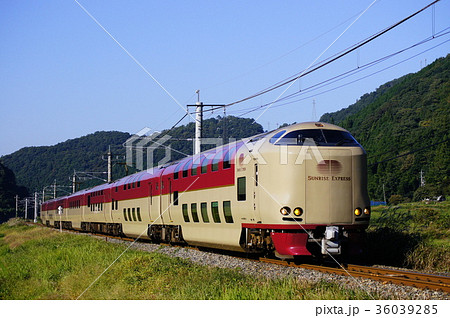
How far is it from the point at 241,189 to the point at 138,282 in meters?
4.46

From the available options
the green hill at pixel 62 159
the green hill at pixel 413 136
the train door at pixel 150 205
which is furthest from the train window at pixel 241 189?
the green hill at pixel 62 159

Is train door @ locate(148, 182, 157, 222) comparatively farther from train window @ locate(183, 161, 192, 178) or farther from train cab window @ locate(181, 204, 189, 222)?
train window @ locate(183, 161, 192, 178)

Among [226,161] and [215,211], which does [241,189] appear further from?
[215,211]

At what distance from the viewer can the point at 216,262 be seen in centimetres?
1689

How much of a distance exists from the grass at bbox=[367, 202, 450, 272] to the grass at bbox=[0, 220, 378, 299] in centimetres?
532

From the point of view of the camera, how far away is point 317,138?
48.8 feet

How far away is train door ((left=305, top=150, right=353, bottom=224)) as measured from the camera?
1430 centimetres

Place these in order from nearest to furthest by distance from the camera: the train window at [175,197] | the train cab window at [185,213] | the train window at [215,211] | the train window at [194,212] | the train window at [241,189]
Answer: the train window at [241,189]
the train window at [215,211]
the train window at [194,212]
the train cab window at [185,213]
the train window at [175,197]

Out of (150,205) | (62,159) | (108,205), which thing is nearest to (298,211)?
(150,205)

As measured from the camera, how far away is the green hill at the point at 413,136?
8075 centimetres

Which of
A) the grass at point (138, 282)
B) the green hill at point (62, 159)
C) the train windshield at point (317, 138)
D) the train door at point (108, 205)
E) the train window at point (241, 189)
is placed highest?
the green hill at point (62, 159)

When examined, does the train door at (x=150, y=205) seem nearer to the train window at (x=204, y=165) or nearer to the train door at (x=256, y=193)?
the train window at (x=204, y=165)
